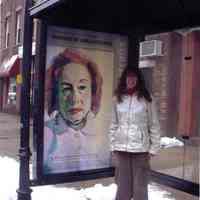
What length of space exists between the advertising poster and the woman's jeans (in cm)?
93

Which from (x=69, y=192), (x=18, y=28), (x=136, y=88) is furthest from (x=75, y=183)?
(x=18, y=28)

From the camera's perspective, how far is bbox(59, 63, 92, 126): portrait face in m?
5.31

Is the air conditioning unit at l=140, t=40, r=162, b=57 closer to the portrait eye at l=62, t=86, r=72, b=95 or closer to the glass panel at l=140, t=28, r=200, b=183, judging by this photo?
the glass panel at l=140, t=28, r=200, b=183

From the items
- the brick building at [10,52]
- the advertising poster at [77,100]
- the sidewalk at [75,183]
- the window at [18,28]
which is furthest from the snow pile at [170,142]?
the window at [18,28]

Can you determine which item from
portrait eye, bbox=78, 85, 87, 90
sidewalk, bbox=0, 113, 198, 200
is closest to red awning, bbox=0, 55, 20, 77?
sidewalk, bbox=0, 113, 198, 200

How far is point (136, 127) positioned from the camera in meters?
4.36

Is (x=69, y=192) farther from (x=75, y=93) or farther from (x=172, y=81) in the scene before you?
(x=172, y=81)

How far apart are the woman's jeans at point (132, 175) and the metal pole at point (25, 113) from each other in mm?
1063

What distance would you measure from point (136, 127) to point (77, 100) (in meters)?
1.33

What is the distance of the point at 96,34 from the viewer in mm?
5539

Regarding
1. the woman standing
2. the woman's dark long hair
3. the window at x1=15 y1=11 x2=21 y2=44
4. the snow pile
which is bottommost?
the snow pile

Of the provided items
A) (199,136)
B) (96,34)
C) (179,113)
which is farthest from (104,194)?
(179,113)

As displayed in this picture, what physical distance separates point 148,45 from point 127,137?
8714mm

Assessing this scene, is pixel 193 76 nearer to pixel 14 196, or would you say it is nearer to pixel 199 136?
pixel 199 136
